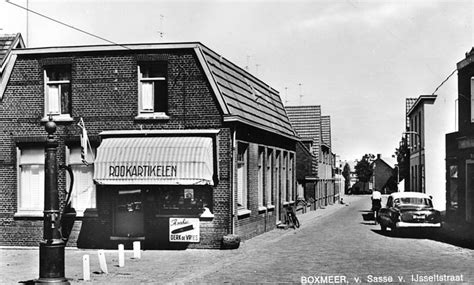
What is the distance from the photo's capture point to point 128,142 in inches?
770

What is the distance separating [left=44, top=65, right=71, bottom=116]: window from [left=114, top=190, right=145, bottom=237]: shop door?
11.6 ft

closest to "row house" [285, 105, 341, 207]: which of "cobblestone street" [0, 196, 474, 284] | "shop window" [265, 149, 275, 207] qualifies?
"shop window" [265, 149, 275, 207]

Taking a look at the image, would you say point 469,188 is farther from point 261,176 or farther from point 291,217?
point 261,176

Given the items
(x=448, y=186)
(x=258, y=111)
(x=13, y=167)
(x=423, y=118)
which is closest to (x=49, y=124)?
(x=13, y=167)

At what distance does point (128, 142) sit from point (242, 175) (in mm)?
4823

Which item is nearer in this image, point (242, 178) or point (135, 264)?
point (135, 264)

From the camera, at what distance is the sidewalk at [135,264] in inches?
527

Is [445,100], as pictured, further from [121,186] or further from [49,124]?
[49,124]

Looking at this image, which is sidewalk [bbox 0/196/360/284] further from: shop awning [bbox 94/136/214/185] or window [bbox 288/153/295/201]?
window [bbox 288/153/295/201]

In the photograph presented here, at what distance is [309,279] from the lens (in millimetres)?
12656

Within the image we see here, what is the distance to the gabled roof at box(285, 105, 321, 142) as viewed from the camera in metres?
51.2

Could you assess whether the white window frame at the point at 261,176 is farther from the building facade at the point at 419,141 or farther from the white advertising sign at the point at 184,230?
the building facade at the point at 419,141

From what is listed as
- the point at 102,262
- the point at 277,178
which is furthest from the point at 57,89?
the point at 277,178

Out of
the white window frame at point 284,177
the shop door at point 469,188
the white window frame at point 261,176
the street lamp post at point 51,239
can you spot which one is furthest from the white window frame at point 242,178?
the shop door at point 469,188
